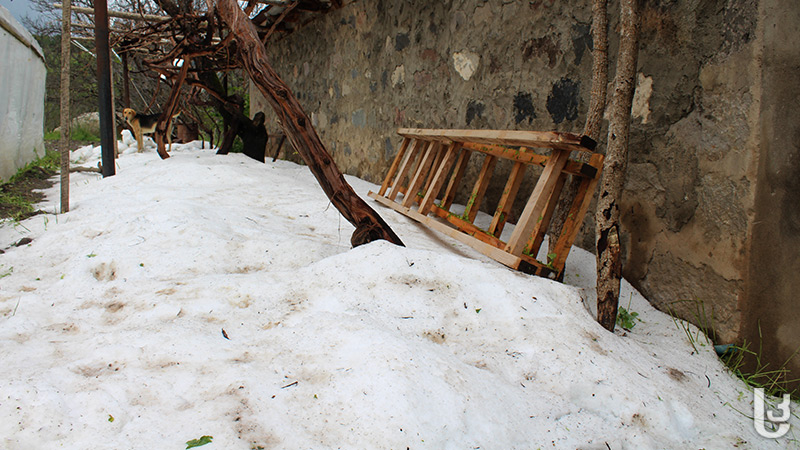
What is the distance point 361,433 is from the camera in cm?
111

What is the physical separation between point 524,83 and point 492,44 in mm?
417

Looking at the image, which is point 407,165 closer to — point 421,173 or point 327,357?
point 421,173

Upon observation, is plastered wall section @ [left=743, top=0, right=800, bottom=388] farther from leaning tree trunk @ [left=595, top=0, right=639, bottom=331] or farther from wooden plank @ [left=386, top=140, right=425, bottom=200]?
wooden plank @ [left=386, top=140, right=425, bottom=200]

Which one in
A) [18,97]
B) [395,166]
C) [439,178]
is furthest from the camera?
[18,97]

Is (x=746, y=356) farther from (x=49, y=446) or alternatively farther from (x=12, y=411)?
(x=12, y=411)

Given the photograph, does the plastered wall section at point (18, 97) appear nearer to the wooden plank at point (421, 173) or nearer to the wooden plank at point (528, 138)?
the wooden plank at point (421, 173)

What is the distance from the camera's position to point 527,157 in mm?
2428

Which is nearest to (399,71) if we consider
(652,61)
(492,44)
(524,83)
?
(492,44)

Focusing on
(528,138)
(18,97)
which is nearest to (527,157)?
(528,138)

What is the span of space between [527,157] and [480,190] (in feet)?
1.51

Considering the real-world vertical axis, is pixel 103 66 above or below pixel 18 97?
above

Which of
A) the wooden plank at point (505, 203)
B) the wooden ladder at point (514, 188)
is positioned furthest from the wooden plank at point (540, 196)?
the wooden plank at point (505, 203)

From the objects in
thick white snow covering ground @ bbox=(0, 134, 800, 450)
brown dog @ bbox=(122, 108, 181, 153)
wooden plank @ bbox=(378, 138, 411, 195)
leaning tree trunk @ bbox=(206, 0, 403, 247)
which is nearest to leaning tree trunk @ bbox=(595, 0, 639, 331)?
thick white snow covering ground @ bbox=(0, 134, 800, 450)

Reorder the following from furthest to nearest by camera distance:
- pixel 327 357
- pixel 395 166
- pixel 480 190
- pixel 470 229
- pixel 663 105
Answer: pixel 395 166
pixel 480 190
pixel 470 229
pixel 663 105
pixel 327 357
